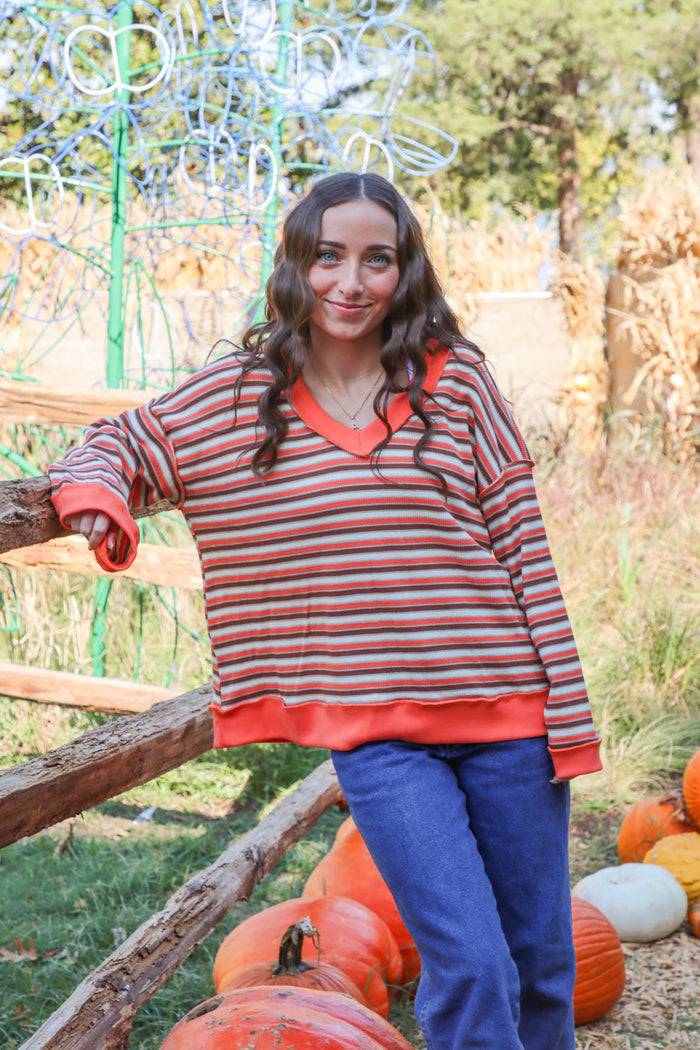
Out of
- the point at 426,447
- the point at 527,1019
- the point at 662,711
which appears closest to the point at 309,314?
the point at 426,447

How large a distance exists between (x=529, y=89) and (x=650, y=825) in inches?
689

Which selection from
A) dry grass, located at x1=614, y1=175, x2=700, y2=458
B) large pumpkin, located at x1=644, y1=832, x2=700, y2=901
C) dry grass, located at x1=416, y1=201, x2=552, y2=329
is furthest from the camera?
dry grass, located at x1=416, y1=201, x2=552, y2=329

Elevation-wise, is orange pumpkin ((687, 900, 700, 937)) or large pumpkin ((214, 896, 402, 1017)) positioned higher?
large pumpkin ((214, 896, 402, 1017))

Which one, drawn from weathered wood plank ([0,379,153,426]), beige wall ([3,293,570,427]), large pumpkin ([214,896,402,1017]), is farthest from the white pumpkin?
beige wall ([3,293,570,427])

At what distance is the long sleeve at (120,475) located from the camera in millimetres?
1638

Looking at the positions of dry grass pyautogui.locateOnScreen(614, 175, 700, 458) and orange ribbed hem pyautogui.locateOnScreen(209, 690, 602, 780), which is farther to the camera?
dry grass pyautogui.locateOnScreen(614, 175, 700, 458)

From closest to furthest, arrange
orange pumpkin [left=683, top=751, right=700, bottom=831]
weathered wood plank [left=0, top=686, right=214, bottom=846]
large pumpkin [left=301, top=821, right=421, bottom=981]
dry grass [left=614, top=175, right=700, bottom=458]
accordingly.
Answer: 1. weathered wood plank [left=0, top=686, right=214, bottom=846]
2. large pumpkin [left=301, top=821, right=421, bottom=981]
3. orange pumpkin [left=683, top=751, right=700, bottom=831]
4. dry grass [left=614, top=175, right=700, bottom=458]

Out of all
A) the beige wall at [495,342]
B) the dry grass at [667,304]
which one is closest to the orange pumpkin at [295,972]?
the dry grass at [667,304]

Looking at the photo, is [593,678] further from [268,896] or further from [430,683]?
[430,683]

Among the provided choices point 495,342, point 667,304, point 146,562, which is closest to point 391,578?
point 146,562

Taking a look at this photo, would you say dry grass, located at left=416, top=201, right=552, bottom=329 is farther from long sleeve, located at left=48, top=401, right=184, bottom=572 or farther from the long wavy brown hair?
long sleeve, located at left=48, top=401, right=184, bottom=572

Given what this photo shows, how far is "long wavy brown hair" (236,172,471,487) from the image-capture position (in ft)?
5.98

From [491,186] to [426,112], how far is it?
212 cm

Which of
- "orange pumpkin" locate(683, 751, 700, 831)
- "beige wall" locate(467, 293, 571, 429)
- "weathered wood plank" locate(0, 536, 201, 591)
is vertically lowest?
"orange pumpkin" locate(683, 751, 700, 831)
